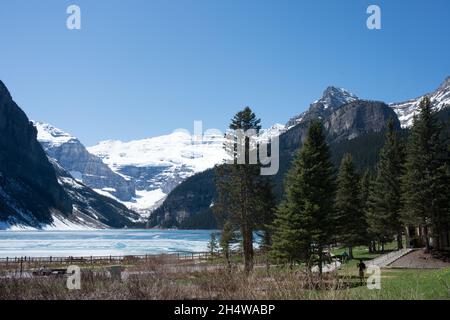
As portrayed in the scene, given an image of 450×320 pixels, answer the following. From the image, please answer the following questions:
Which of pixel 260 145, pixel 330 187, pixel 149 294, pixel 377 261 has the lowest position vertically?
pixel 377 261

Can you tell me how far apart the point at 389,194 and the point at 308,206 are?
74.1ft

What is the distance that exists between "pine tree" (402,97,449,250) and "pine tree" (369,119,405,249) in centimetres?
648

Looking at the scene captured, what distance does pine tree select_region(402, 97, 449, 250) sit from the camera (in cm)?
4222

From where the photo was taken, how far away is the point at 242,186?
4209 cm

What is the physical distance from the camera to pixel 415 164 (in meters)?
43.7

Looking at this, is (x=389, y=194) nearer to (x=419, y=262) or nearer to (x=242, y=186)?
(x=419, y=262)

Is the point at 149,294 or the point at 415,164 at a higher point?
Answer: the point at 415,164

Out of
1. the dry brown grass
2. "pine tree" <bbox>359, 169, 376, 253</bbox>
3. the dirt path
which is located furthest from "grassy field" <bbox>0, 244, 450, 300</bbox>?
"pine tree" <bbox>359, 169, 376, 253</bbox>

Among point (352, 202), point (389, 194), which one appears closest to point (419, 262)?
point (389, 194)

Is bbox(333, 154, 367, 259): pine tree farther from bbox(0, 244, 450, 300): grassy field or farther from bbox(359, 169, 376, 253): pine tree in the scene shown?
bbox(0, 244, 450, 300): grassy field

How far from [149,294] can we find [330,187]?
87.9ft
